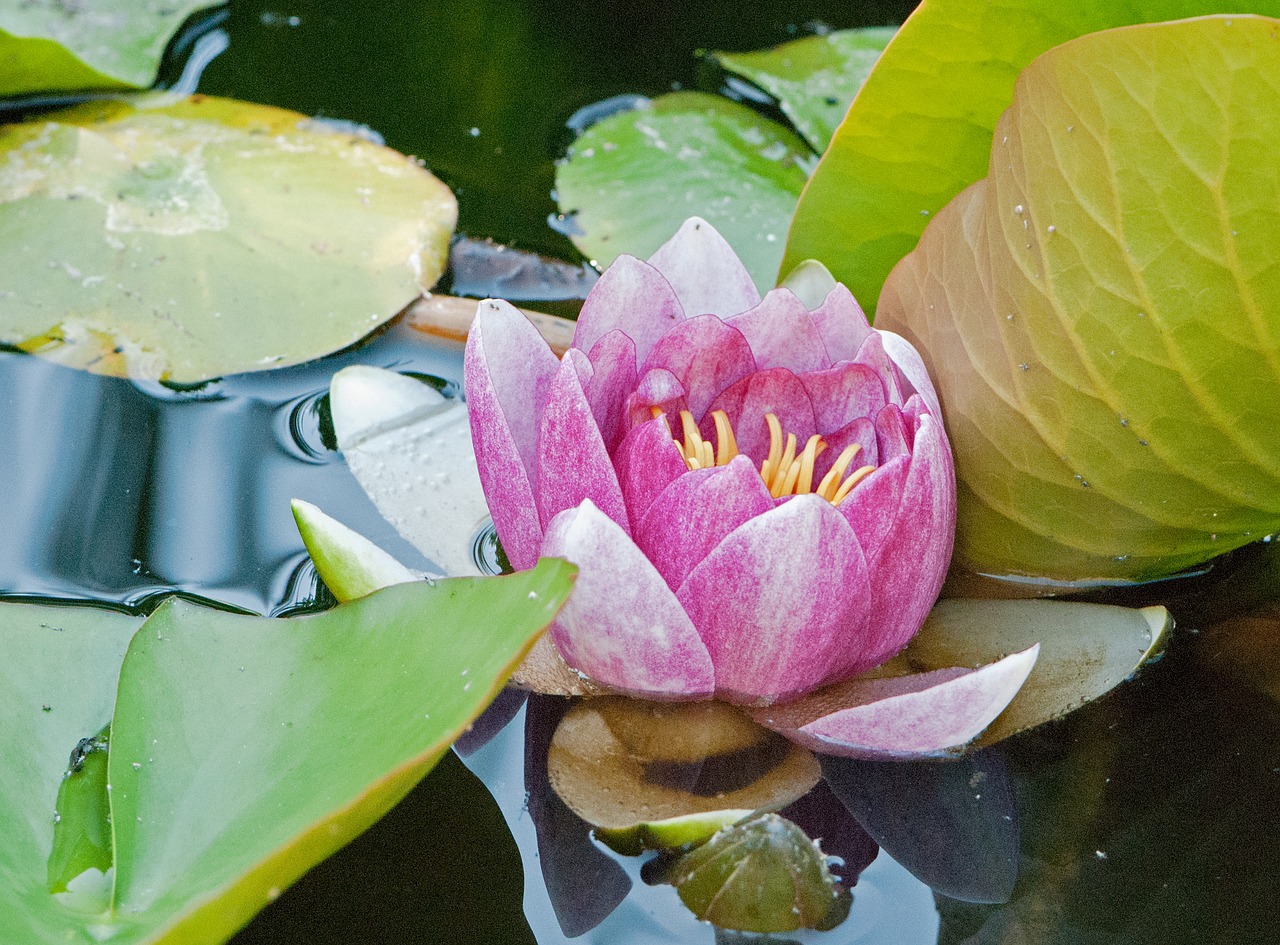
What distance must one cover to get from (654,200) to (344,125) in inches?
22.8

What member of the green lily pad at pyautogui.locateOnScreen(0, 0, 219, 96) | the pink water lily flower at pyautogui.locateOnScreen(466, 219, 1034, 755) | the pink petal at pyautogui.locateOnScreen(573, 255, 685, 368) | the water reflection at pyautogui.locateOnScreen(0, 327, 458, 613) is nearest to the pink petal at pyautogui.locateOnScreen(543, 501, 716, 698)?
the pink water lily flower at pyautogui.locateOnScreen(466, 219, 1034, 755)

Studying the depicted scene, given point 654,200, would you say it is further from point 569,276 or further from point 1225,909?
point 1225,909

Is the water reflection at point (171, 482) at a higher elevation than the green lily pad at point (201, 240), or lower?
lower

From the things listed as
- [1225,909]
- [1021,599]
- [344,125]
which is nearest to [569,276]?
[344,125]

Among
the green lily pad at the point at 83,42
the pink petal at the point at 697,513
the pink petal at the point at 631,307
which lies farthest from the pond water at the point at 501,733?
the pink petal at the point at 631,307

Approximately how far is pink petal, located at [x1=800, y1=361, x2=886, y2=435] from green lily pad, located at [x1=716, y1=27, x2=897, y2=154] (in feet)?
3.00

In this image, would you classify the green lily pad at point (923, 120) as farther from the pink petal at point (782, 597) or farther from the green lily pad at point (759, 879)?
the green lily pad at point (759, 879)

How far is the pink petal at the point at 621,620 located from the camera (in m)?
0.83

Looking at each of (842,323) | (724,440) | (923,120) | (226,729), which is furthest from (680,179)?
(226,729)

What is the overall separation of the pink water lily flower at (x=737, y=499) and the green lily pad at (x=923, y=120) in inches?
9.4

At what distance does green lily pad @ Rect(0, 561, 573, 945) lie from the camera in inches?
28.1

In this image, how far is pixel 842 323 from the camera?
1.06m

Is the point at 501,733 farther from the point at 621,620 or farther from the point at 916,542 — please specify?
the point at 916,542

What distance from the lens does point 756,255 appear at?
1622 mm
